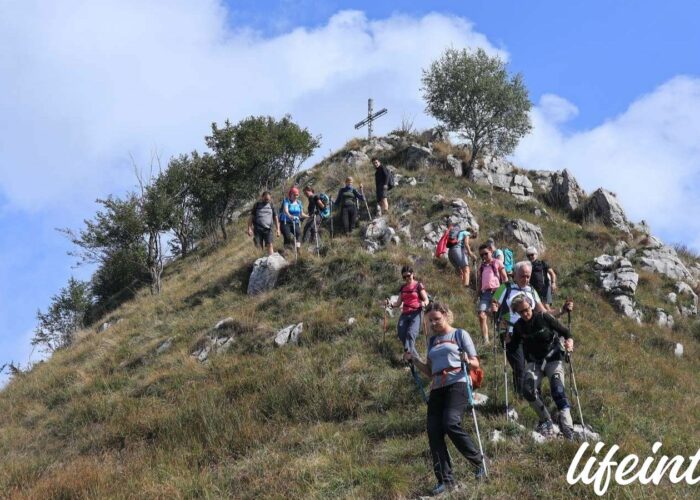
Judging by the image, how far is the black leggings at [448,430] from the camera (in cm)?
532

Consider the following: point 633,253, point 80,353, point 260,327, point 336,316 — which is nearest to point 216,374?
point 260,327

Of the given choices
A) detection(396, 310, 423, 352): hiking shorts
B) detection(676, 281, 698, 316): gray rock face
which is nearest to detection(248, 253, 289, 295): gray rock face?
detection(396, 310, 423, 352): hiking shorts

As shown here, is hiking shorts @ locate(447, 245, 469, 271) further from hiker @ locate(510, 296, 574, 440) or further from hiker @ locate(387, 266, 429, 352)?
hiker @ locate(510, 296, 574, 440)

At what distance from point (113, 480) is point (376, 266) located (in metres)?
8.67

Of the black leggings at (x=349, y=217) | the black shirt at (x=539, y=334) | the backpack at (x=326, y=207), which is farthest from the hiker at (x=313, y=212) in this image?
the black shirt at (x=539, y=334)

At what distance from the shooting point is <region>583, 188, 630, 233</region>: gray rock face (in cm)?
2150

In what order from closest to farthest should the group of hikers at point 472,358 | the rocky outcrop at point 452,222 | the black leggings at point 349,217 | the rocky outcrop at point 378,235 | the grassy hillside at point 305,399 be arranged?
the group of hikers at point 472,358 < the grassy hillside at point 305,399 < the rocky outcrop at point 378,235 < the rocky outcrop at point 452,222 < the black leggings at point 349,217

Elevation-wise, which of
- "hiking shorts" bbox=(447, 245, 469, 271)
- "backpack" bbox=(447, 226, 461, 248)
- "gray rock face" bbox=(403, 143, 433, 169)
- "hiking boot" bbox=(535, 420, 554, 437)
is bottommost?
"hiking boot" bbox=(535, 420, 554, 437)

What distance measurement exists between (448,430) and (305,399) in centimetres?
397

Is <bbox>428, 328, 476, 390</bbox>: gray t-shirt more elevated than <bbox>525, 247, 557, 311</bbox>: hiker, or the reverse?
<bbox>525, 247, 557, 311</bbox>: hiker

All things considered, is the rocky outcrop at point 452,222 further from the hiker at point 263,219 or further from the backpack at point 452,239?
the hiker at point 263,219

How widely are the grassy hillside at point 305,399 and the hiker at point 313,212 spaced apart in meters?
1.13

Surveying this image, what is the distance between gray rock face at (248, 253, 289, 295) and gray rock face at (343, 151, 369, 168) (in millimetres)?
12074

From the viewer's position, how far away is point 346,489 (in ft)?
19.1
